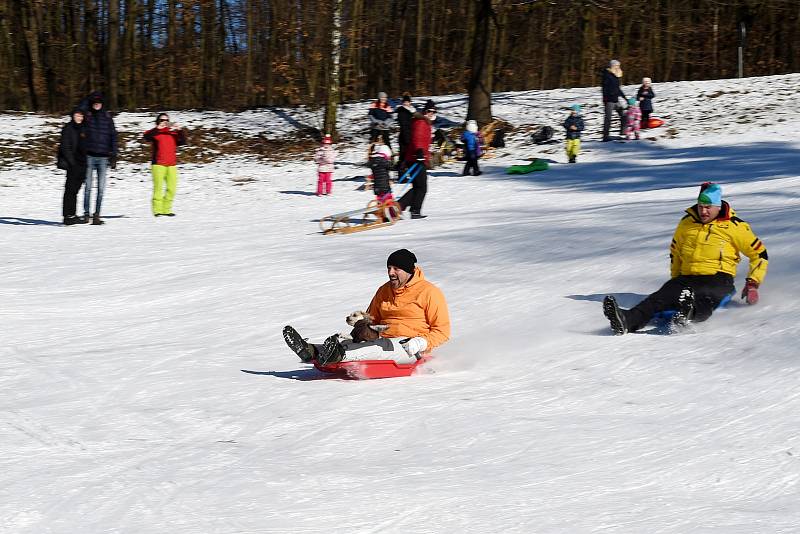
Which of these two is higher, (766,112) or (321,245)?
(766,112)

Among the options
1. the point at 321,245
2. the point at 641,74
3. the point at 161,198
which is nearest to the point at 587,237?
the point at 321,245

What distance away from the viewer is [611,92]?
21219 mm

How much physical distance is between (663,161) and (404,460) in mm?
15568

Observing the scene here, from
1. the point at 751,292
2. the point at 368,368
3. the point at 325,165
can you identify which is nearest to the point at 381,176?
the point at 325,165

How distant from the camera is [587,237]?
39.4 ft

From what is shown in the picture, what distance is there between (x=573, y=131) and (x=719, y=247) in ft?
40.0

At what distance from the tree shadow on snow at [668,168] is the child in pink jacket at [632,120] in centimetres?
38

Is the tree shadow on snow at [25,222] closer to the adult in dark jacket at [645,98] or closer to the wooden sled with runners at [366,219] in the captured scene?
the wooden sled with runners at [366,219]

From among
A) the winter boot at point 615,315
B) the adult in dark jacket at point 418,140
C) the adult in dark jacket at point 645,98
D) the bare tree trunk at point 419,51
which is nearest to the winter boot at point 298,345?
the winter boot at point 615,315

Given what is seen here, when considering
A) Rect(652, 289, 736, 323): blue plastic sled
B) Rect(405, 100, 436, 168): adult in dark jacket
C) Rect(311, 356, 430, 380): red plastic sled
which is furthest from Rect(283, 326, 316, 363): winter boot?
Rect(405, 100, 436, 168): adult in dark jacket

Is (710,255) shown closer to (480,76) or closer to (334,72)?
(480,76)

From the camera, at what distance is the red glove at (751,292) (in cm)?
797

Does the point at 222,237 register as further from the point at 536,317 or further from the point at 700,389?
the point at 700,389

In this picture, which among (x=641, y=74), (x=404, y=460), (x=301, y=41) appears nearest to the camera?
(x=404, y=460)
